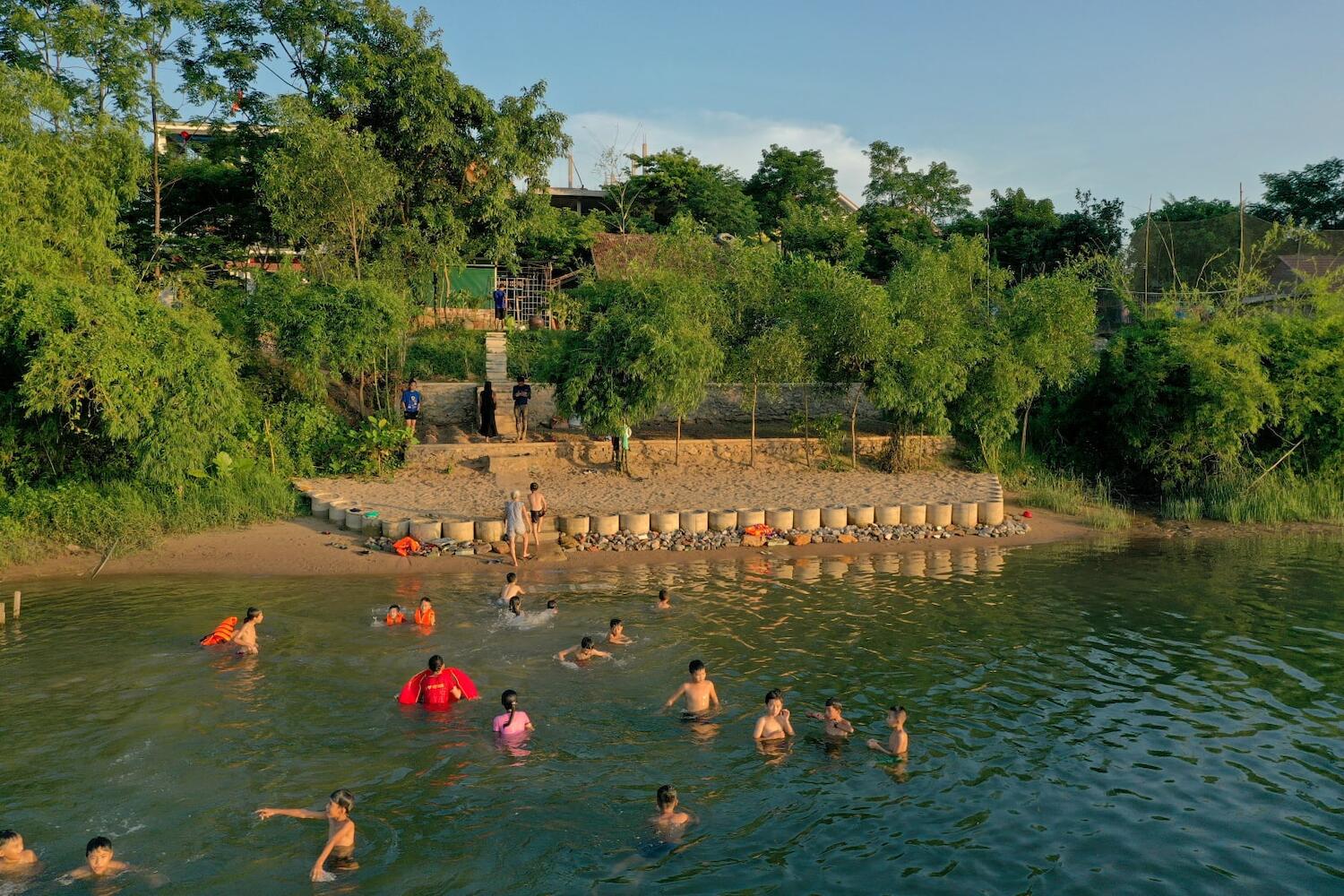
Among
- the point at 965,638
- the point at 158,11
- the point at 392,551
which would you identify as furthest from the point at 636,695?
the point at 158,11

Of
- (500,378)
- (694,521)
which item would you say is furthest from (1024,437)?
(500,378)

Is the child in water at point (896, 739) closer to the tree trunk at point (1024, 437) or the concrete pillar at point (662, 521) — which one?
the concrete pillar at point (662, 521)

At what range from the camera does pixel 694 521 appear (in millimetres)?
22453

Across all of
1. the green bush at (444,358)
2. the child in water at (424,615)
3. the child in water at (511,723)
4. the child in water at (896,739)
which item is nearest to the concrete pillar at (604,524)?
A: the child in water at (424,615)

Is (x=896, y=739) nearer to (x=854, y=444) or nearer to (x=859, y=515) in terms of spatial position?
(x=859, y=515)

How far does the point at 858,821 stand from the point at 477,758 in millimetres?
4496

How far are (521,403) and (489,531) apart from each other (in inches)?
242

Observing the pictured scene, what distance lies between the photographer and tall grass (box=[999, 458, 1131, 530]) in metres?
25.8

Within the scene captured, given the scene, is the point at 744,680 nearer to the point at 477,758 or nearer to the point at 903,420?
the point at 477,758

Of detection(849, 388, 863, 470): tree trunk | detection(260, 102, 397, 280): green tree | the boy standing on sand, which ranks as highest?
detection(260, 102, 397, 280): green tree

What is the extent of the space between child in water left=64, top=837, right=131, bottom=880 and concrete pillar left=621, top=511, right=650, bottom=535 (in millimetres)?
13962

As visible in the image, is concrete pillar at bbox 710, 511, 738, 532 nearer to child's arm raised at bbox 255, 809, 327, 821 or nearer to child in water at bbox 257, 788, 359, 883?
child's arm raised at bbox 255, 809, 327, 821

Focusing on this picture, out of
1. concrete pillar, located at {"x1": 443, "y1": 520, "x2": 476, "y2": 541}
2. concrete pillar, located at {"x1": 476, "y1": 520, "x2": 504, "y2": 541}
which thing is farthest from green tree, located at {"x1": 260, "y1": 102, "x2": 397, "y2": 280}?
concrete pillar, located at {"x1": 476, "y1": 520, "x2": 504, "y2": 541}

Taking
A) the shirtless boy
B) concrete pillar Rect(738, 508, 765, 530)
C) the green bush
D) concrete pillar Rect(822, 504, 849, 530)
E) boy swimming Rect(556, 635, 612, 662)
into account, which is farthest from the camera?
the green bush
